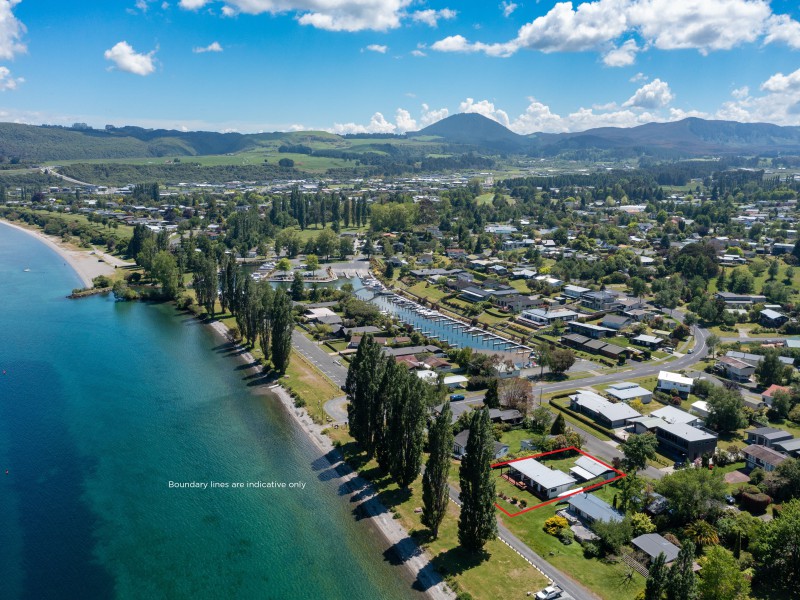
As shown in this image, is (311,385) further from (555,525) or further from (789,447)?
(789,447)

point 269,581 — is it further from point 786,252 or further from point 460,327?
point 786,252

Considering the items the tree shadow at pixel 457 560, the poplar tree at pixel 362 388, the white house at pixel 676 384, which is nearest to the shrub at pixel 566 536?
the tree shadow at pixel 457 560

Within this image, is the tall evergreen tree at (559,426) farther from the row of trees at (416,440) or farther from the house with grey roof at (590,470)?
the row of trees at (416,440)

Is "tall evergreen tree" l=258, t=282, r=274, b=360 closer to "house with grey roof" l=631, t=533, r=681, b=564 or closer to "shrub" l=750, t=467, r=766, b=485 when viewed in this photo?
"house with grey roof" l=631, t=533, r=681, b=564

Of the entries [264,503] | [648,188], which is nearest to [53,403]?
[264,503]

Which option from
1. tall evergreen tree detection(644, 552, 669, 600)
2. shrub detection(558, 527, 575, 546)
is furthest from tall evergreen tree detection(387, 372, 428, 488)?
tall evergreen tree detection(644, 552, 669, 600)

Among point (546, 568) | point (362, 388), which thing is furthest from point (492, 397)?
point (546, 568)
